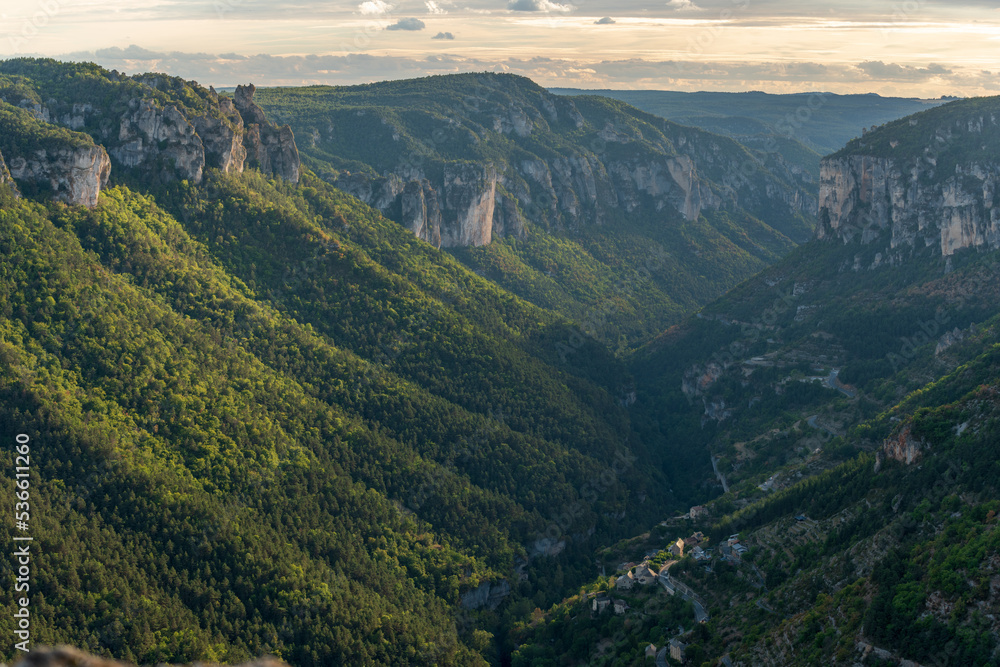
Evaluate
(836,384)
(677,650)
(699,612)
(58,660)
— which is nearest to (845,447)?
(699,612)

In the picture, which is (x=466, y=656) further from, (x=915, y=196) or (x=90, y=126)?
(x=915, y=196)

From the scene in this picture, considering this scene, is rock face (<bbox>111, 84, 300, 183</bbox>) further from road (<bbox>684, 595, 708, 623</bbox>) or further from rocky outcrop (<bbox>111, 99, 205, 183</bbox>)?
road (<bbox>684, 595, 708, 623</bbox>)

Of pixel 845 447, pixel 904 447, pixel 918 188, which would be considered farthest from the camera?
pixel 918 188

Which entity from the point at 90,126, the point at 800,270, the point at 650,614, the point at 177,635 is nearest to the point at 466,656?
the point at 650,614

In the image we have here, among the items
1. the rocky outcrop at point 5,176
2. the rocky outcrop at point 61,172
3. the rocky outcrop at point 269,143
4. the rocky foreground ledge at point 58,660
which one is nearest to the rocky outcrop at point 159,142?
the rocky outcrop at point 61,172

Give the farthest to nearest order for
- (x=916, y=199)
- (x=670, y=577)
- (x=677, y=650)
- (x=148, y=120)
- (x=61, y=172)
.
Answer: (x=916, y=199) < (x=148, y=120) < (x=61, y=172) < (x=670, y=577) < (x=677, y=650)

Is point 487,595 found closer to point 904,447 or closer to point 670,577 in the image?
point 670,577
